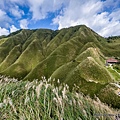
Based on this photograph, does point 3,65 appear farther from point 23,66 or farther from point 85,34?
point 85,34

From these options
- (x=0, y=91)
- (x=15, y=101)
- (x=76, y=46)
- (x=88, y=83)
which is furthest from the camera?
(x=76, y=46)

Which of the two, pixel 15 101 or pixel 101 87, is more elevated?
pixel 101 87

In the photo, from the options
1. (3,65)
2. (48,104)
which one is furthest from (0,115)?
(3,65)

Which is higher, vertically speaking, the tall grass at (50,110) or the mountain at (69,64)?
the mountain at (69,64)

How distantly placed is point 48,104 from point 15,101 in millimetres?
1314

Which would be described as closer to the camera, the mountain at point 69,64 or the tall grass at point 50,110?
the tall grass at point 50,110

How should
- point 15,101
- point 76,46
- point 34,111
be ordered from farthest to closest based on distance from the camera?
1. point 76,46
2. point 15,101
3. point 34,111

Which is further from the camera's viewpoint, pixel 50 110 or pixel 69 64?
pixel 69 64

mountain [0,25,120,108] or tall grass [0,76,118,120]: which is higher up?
mountain [0,25,120,108]

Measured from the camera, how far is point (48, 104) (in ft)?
17.8

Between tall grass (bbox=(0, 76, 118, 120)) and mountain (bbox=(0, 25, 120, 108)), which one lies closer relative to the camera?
tall grass (bbox=(0, 76, 118, 120))

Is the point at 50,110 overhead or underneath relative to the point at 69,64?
underneath

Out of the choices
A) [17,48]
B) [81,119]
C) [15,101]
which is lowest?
[81,119]

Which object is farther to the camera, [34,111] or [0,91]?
[0,91]
